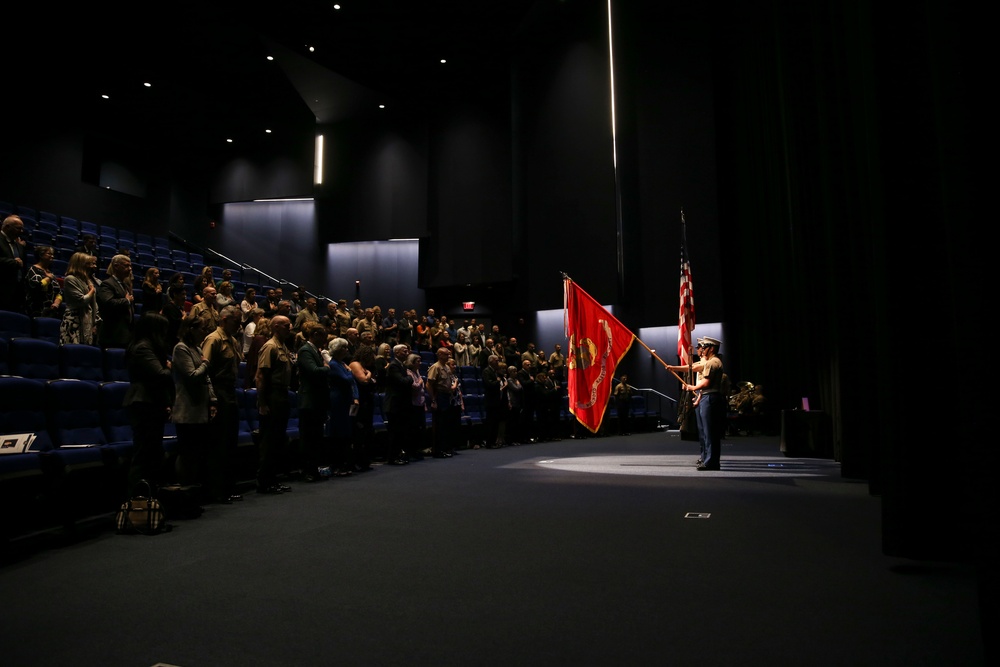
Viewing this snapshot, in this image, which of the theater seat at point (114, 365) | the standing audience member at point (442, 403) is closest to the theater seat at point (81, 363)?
the theater seat at point (114, 365)

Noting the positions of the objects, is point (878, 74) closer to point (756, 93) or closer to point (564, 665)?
point (564, 665)

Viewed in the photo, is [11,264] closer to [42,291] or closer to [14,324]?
[14,324]

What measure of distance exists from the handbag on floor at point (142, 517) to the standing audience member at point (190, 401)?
2.71 feet

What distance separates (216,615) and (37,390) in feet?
10.1

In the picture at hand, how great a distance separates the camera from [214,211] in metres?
22.8

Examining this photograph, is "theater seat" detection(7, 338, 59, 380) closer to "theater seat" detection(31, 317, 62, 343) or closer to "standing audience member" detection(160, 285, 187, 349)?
"standing audience member" detection(160, 285, 187, 349)

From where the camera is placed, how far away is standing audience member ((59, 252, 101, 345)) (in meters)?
6.70

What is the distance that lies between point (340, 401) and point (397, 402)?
1.39 m

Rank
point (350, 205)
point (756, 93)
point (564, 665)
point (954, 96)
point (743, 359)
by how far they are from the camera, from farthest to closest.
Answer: point (350, 205), point (743, 359), point (756, 93), point (954, 96), point (564, 665)

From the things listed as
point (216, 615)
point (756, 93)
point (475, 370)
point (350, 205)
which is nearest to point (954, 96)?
point (216, 615)

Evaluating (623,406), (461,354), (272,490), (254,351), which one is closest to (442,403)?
(254,351)

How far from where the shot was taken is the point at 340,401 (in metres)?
7.59

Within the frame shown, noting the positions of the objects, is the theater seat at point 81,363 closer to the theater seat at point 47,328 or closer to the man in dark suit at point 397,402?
the theater seat at point 47,328

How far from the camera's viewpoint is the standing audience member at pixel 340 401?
7.58m
